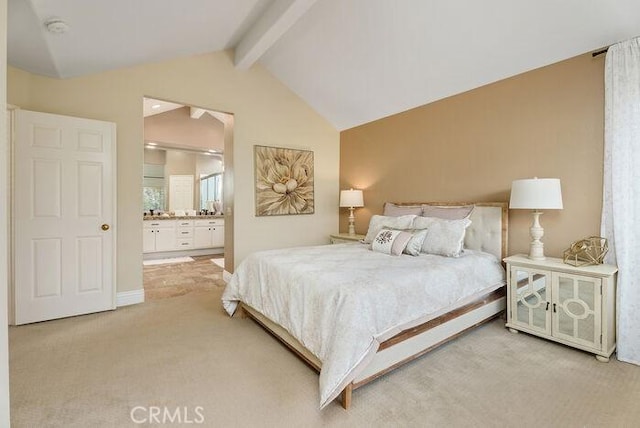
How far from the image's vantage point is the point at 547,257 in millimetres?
2801

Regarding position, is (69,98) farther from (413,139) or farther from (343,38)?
(413,139)

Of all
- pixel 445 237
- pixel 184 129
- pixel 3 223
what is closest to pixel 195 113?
pixel 184 129

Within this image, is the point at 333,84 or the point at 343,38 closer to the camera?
the point at 343,38

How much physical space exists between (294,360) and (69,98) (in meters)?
3.38

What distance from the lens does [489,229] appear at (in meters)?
3.17

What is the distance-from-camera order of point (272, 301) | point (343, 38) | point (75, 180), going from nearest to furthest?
point (272, 301)
point (75, 180)
point (343, 38)

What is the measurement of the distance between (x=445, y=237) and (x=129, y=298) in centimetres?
344

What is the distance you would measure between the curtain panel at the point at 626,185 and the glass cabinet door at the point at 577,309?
21 cm

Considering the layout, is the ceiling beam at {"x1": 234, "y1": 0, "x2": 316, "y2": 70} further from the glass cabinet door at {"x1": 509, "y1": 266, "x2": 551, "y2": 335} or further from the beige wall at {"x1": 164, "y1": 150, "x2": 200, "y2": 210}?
the beige wall at {"x1": 164, "y1": 150, "x2": 200, "y2": 210}

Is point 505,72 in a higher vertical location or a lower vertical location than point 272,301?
higher

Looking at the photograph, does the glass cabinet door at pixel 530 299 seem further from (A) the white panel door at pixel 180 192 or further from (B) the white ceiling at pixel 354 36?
(A) the white panel door at pixel 180 192

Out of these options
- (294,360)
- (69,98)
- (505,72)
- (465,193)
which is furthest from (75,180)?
(505,72)

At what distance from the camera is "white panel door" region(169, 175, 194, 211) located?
7000 mm

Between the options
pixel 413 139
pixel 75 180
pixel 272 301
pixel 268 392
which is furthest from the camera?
pixel 413 139
